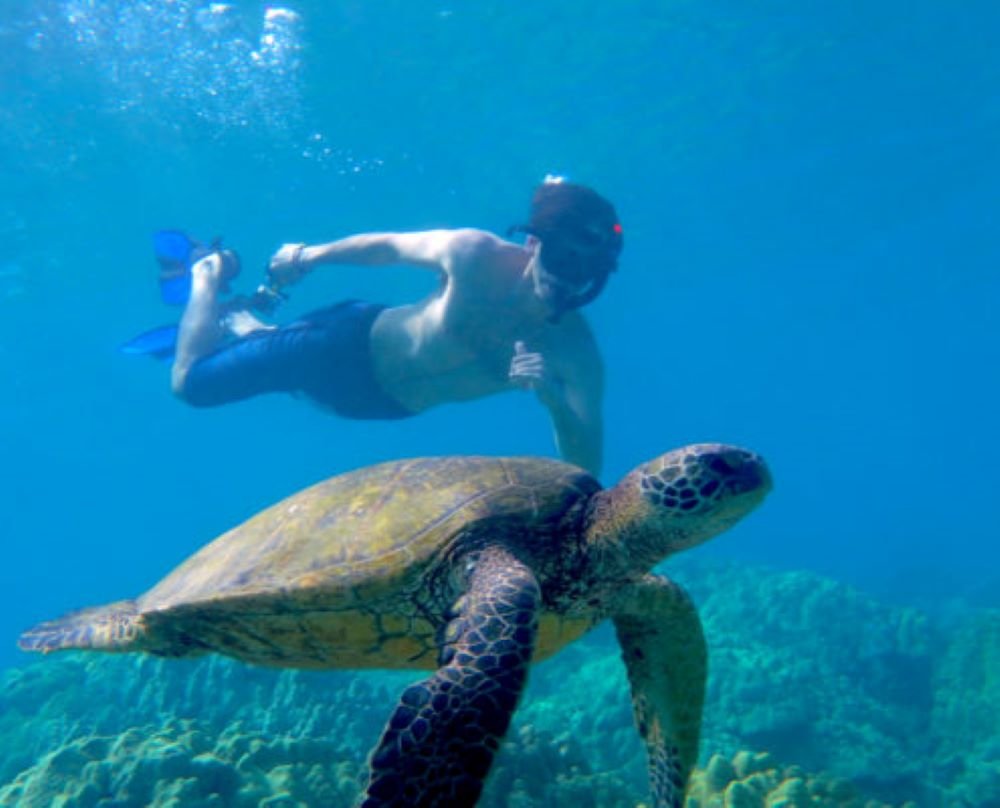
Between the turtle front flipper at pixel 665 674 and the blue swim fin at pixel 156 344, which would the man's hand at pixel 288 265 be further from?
the turtle front flipper at pixel 665 674

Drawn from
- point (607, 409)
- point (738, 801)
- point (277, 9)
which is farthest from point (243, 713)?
point (607, 409)

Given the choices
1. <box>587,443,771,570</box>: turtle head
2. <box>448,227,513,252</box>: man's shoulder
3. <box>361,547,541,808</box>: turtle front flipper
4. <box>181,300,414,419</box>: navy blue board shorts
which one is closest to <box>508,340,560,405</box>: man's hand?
<box>448,227,513,252</box>: man's shoulder

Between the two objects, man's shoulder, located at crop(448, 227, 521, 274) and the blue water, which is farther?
the blue water

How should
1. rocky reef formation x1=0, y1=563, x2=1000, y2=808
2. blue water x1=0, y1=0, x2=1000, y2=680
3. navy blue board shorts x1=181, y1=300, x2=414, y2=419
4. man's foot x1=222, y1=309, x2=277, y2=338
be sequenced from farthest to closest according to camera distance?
blue water x1=0, y1=0, x2=1000, y2=680, man's foot x1=222, y1=309, x2=277, y2=338, navy blue board shorts x1=181, y1=300, x2=414, y2=419, rocky reef formation x1=0, y1=563, x2=1000, y2=808

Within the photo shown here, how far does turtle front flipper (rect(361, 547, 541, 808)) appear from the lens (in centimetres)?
206

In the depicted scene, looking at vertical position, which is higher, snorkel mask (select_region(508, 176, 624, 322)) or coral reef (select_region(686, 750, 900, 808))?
snorkel mask (select_region(508, 176, 624, 322))

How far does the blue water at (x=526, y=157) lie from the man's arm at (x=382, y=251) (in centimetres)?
1077

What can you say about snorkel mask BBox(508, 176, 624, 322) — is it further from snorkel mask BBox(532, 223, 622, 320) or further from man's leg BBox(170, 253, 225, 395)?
man's leg BBox(170, 253, 225, 395)

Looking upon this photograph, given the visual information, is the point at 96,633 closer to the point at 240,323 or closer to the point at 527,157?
the point at 240,323

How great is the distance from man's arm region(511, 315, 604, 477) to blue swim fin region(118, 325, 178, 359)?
5437 mm

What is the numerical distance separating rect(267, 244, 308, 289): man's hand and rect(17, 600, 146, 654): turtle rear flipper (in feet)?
15.8

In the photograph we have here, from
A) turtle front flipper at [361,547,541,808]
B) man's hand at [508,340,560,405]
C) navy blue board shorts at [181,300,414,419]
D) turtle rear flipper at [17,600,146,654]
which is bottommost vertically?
turtle front flipper at [361,547,541,808]

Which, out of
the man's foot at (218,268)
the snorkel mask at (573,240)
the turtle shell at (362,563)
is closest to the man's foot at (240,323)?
the man's foot at (218,268)

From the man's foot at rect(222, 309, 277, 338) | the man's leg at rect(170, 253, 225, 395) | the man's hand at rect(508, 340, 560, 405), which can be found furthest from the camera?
the man's foot at rect(222, 309, 277, 338)
